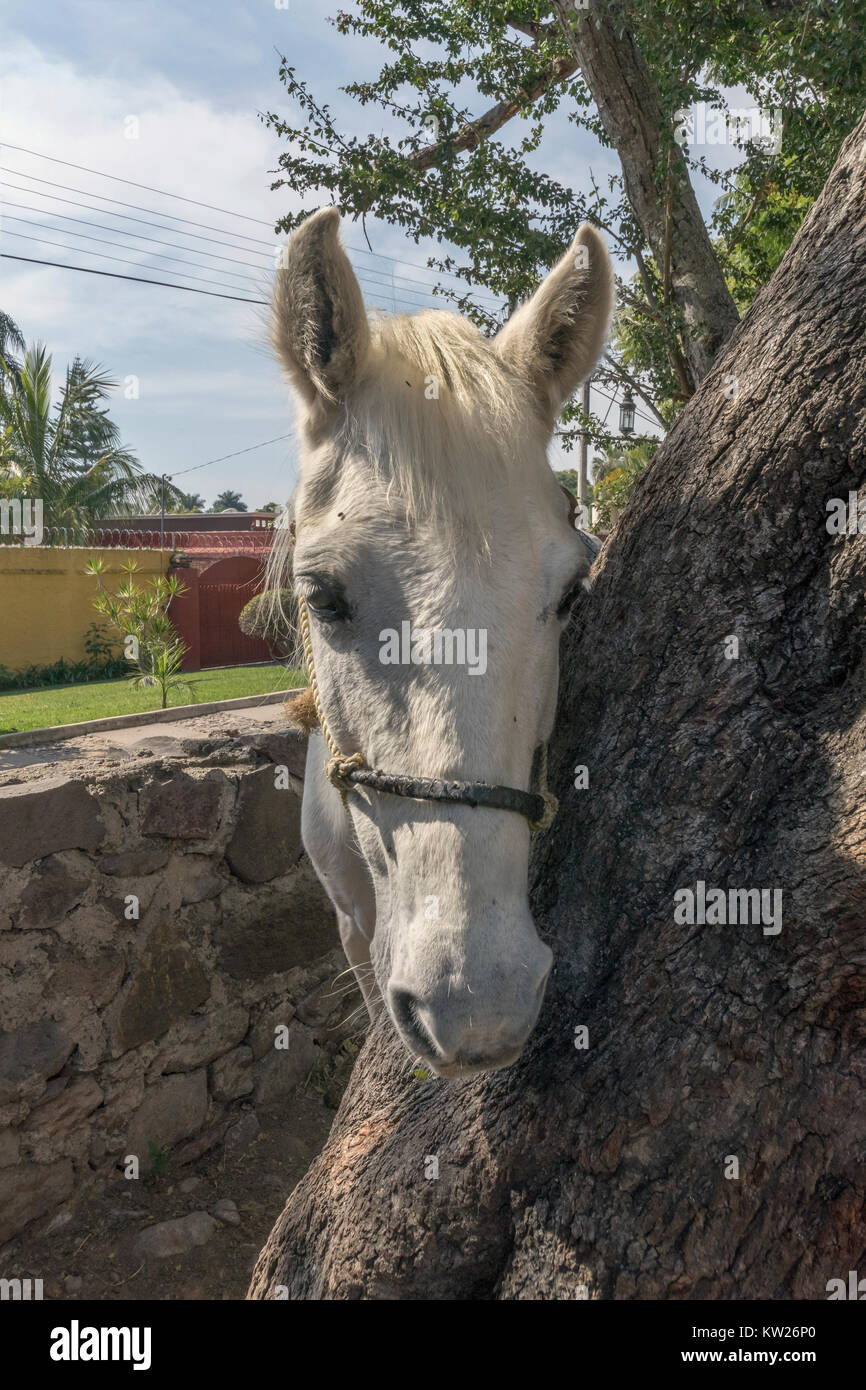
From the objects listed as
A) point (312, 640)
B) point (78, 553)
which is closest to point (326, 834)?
point (312, 640)

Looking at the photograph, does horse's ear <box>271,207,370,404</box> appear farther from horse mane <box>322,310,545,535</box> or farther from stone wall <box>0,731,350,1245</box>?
stone wall <box>0,731,350,1245</box>

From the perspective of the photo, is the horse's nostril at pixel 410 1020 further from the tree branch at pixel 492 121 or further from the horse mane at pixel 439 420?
the tree branch at pixel 492 121

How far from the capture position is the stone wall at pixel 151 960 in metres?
3.83

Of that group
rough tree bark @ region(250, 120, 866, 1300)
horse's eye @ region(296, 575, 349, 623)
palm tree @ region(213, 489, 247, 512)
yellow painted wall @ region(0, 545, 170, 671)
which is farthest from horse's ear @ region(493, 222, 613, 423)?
palm tree @ region(213, 489, 247, 512)

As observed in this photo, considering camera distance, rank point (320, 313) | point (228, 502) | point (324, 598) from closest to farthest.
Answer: point (324, 598), point (320, 313), point (228, 502)

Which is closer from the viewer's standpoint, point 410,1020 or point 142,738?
point 410,1020

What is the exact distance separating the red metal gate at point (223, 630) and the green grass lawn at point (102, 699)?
3996 mm

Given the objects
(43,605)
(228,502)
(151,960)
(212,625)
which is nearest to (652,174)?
(151,960)

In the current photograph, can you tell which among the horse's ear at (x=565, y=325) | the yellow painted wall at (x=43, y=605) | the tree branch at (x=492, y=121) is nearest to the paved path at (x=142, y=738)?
the horse's ear at (x=565, y=325)

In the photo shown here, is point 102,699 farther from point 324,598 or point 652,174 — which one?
point 324,598

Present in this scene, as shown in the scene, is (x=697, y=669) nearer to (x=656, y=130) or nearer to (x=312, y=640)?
(x=312, y=640)

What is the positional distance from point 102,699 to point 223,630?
7.49m

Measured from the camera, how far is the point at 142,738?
504 cm

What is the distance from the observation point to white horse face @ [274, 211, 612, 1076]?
137 cm
